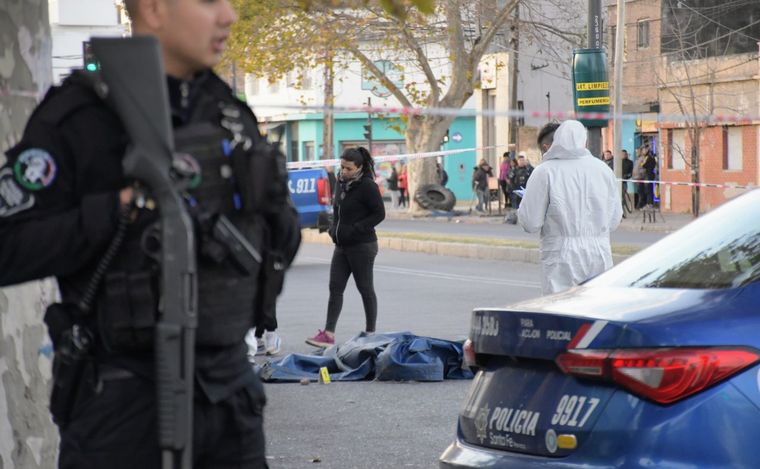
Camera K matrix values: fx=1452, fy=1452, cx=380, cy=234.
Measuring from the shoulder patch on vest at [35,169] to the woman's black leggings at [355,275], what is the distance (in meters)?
9.25

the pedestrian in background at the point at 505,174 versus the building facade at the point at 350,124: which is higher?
the building facade at the point at 350,124

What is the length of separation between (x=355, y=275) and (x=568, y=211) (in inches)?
158

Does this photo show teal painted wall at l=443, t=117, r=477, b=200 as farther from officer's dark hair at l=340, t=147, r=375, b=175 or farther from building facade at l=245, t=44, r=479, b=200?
officer's dark hair at l=340, t=147, r=375, b=175

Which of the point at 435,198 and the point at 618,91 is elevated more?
the point at 618,91

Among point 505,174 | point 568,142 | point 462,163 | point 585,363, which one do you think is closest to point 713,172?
point 505,174

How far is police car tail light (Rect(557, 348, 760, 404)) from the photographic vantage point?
4.19 meters

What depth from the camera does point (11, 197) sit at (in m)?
2.88

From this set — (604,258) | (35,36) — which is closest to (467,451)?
(35,36)

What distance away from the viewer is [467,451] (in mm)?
4918

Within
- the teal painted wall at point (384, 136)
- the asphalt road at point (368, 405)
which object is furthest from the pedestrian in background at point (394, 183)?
the asphalt road at point (368, 405)

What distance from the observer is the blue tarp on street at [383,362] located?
996 cm

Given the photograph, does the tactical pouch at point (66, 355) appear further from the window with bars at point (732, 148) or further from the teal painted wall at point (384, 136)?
the teal painted wall at point (384, 136)

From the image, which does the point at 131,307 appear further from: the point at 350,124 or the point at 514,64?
the point at 350,124

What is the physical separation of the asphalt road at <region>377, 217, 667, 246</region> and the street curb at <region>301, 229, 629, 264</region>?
1.67m
